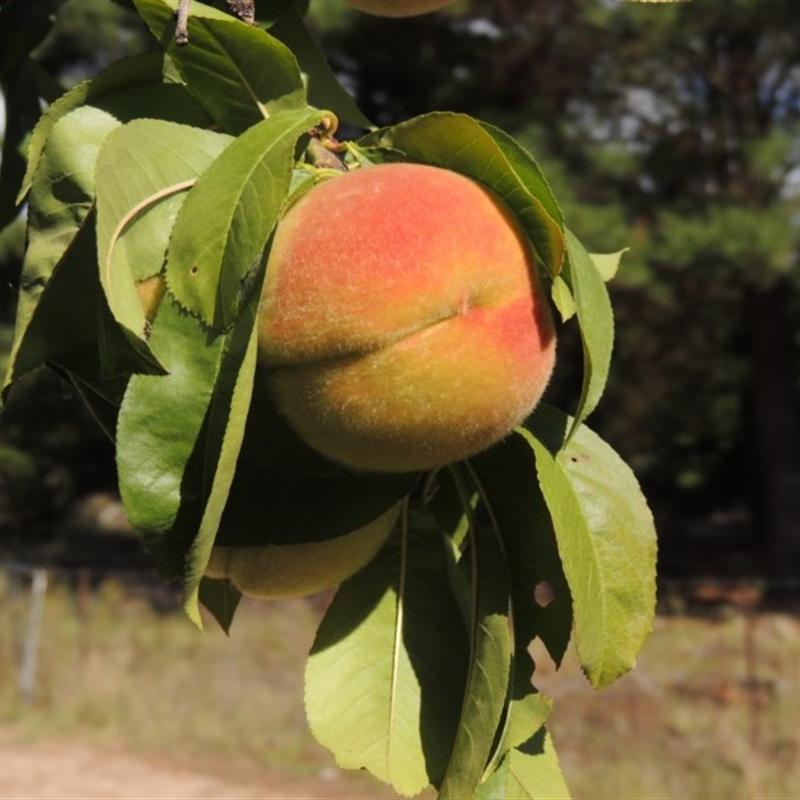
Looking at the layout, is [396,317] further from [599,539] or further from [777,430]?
[777,430]

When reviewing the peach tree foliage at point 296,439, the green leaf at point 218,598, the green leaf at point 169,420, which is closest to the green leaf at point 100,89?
the peach tree foliage at point 296,439

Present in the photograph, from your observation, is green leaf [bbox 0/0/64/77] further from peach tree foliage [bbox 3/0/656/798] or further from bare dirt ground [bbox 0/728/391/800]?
bare dirt ground [bbox 0/728/391/800]

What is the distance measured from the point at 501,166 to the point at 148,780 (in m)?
4.23

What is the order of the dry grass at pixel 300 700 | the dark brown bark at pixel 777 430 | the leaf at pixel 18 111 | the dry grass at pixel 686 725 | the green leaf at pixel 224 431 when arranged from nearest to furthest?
the green leaf at pixel 224 431
the leaf at pixel 18 111
the dry grass at pixel 686 725
the dry grass at pixel 300 700
the dark brown bark at pixel 777 430

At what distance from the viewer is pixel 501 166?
1.48ft

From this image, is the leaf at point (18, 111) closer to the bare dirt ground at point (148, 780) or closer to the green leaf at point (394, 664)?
the green leaf at point (394, 664)

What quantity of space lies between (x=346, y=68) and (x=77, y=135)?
290 inches

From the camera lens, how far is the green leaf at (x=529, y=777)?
1.76ft

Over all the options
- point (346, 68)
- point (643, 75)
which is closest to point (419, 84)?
point (346, 68)

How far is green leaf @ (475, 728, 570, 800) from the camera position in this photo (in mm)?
537

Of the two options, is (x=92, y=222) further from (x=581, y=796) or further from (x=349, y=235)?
(x=581, y=796)

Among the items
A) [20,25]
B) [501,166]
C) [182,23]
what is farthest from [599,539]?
[20,25]

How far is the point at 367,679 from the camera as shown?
562mm

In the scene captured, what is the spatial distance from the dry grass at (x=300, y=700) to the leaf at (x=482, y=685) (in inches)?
139
